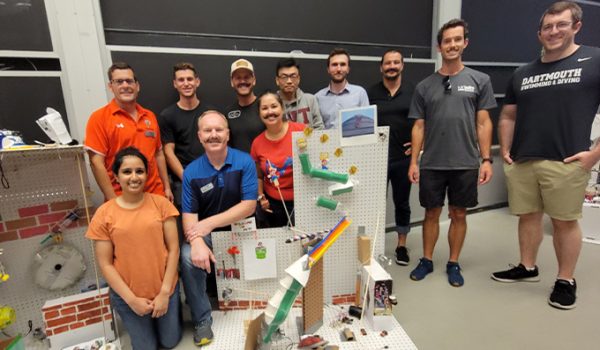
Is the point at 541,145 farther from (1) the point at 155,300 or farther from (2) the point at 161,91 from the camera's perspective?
(2) the point at 161,91

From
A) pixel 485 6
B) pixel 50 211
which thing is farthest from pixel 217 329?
pixel 485 6

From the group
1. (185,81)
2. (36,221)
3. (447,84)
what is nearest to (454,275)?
(447,84)

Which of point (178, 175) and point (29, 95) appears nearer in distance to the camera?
point (29, 95)

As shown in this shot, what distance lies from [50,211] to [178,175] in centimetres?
81

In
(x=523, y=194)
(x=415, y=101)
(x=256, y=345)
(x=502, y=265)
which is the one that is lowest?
(x=502, y=265)

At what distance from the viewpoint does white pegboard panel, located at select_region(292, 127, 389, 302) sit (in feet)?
5.83

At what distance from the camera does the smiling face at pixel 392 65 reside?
2.45 meters

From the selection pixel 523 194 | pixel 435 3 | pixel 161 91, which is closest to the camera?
pixel 523 194

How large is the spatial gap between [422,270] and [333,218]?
1.05m

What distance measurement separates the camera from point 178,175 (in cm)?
219

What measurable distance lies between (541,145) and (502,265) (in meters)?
1.13

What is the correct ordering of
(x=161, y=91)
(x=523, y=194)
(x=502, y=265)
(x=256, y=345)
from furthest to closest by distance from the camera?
(x=502, y=265) → (x=161, y=91) → (x=523, y=194) → (x=256, y=345)

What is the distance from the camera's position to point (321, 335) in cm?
175

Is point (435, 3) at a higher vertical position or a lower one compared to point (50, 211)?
higher
